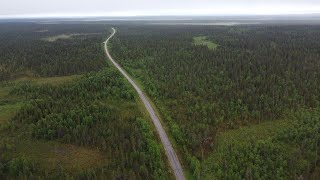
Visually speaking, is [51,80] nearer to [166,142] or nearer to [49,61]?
[49,61]

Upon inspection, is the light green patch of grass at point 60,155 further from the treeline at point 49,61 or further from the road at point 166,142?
the treeline at point 49,61

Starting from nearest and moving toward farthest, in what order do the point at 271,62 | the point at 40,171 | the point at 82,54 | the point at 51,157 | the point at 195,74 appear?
the point at 40,171 → the point at 51,157 → the point at 195,74 → the point at 271,62 → the point at 82,54

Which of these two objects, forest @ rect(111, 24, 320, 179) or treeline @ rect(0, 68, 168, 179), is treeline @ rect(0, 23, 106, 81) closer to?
forest @ rect(111, 24, 320, 179)

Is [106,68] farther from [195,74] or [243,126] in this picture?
[243,126]

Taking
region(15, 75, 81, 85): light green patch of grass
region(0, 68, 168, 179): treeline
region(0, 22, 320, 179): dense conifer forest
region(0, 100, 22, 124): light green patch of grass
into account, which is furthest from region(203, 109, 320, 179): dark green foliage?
region(15, 75, 81, 85): light green patch of grass

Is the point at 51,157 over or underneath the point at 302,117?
underneath

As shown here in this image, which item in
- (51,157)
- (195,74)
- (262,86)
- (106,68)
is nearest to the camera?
(51,157)

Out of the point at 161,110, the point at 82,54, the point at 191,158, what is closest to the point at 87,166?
the point at 191,158

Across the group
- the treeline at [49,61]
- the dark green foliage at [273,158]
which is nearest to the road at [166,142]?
the dark green foliage at [273,158]
